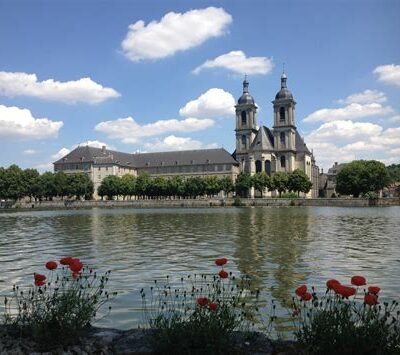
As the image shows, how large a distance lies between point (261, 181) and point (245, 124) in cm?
2878

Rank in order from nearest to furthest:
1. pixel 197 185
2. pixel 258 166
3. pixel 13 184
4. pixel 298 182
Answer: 1. pixel 298 182
2. pixel 197 185
3. pixel 13 184
4. pixel 258 166

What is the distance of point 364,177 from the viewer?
12056cm

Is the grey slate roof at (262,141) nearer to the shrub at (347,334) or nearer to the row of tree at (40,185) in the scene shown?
the row of tree at (40,185)

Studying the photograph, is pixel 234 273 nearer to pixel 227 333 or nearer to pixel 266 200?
pixel 227 333

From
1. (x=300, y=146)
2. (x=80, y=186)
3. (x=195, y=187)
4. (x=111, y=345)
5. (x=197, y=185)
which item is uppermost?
(x=300, y=146)

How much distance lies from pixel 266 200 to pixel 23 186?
260 feet

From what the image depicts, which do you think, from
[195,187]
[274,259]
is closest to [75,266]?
[274,259]

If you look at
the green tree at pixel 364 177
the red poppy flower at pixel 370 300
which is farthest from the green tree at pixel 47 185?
the red poppy flower at pixel 370 300

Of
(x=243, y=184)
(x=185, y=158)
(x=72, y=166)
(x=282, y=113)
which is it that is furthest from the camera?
(x=72, y=166)

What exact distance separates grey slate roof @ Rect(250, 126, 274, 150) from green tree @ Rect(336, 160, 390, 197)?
96.5ft

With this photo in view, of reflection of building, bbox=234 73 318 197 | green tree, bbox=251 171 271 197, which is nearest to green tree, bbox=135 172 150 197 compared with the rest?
reflection of building, bbox=234 73 318 197

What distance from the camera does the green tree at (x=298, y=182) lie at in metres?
128

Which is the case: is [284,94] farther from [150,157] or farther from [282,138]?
[150,157]

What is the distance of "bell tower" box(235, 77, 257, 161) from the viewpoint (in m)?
152
